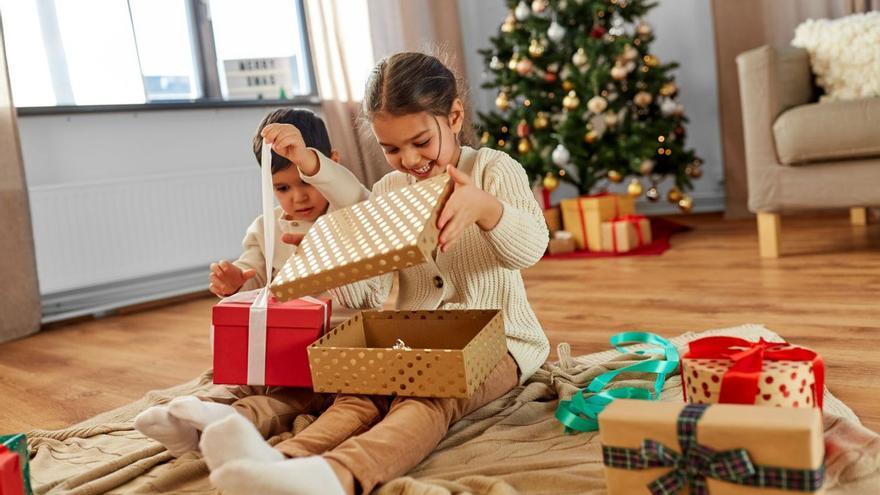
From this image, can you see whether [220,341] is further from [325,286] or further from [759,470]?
[759,470]

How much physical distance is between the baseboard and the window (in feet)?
2.28

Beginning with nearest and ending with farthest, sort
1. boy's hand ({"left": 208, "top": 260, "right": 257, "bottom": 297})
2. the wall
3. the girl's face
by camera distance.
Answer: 1. the girl's face
2. boy's hand ({"left": 208, "top": 260, "right": 257, "bottom": 297})
3. the wall

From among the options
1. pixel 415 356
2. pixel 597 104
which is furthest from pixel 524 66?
pixel 415 356

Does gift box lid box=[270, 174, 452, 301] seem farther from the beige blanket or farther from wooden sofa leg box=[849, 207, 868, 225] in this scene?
wooden sofa leg box=[849, 207, 868, 225]

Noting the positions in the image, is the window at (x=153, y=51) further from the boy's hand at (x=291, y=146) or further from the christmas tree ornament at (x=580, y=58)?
the boy's hand at (x=291, y=146)

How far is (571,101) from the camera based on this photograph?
10.8 feet

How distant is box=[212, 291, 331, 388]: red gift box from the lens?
1.26 meters

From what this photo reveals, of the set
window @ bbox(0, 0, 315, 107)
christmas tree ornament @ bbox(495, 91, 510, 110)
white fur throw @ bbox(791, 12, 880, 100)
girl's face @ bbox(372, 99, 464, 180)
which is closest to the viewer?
girl's face @ bbox(372, 99, 464, 180)

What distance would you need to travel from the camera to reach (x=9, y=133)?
2.59m

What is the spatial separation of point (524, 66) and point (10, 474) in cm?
276

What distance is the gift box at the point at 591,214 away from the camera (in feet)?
10.3

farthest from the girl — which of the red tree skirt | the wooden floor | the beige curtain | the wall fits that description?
the wall

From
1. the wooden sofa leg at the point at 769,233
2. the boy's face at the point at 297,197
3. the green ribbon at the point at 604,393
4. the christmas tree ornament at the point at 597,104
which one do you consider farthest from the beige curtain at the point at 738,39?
the boy's face at the point at 297,197

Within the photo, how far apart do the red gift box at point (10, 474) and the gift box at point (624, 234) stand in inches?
94.7
